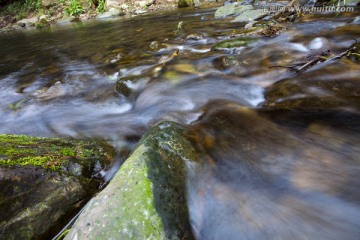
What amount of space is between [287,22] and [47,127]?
274 inches

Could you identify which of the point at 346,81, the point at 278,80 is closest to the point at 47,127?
the point at 278,80

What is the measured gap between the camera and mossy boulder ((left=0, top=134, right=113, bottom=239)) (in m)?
2.02

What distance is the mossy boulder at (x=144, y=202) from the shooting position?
1.63m

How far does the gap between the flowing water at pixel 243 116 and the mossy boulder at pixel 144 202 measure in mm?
212

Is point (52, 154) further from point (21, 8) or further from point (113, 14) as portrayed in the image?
point (21, 8)

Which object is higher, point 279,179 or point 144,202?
point 144,202

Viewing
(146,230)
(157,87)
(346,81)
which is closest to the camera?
(146,230)

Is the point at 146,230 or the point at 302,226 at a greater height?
the point at 146,230

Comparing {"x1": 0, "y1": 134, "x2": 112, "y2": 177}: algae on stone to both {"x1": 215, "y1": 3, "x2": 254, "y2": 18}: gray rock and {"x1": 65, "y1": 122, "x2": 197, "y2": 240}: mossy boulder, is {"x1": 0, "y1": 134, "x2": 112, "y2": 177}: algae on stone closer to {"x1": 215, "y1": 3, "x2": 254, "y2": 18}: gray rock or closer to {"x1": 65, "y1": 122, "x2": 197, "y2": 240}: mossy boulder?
{"x1": 65, "y1": 122, "x2": 197, "y2": 240}: mossy boulder

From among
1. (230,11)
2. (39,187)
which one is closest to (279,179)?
(39,187)

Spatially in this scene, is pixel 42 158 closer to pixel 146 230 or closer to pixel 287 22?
pixel 146 230

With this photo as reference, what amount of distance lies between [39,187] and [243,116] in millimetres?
2343

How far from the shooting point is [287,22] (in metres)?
7.87

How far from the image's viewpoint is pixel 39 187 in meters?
2.16
